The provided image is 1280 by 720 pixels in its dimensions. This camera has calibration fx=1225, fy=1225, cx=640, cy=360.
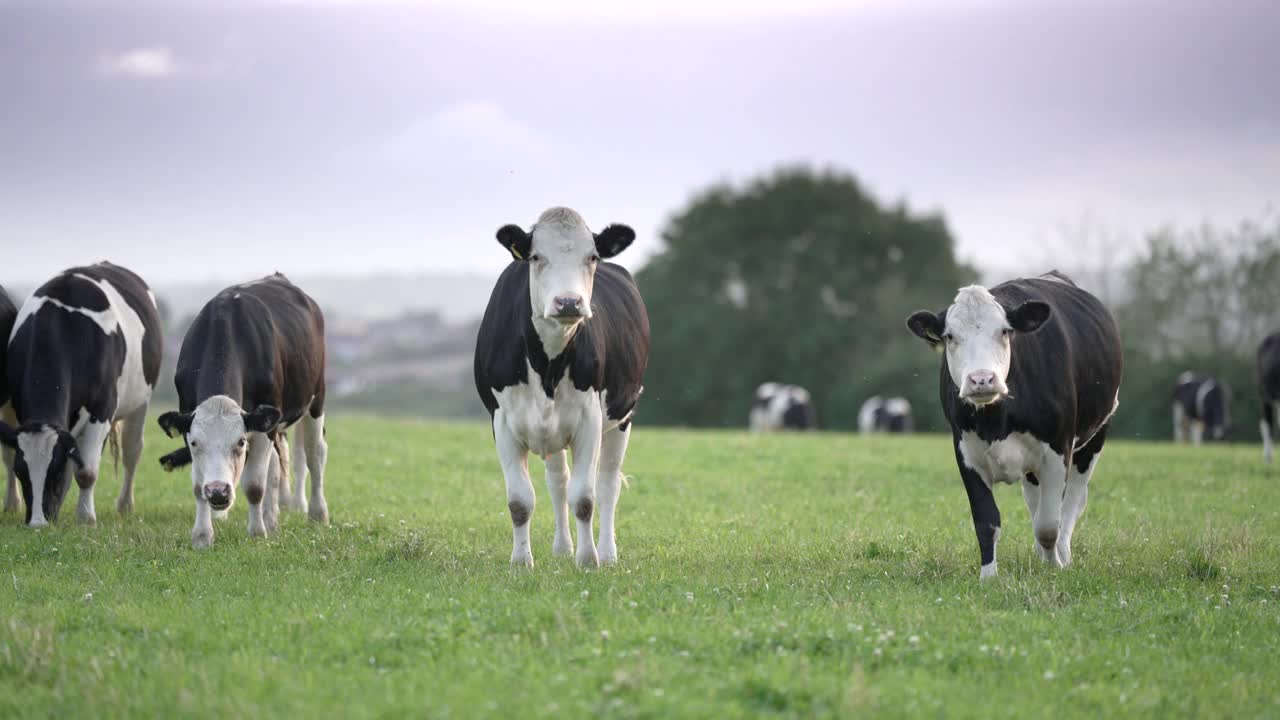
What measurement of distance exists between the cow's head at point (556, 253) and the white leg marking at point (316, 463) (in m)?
5.23

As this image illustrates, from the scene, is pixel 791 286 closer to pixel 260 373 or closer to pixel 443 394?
pixel 443 394

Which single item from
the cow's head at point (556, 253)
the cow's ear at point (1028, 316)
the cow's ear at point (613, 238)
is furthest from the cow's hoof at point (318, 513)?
the cow's ear at point (1028, 316)

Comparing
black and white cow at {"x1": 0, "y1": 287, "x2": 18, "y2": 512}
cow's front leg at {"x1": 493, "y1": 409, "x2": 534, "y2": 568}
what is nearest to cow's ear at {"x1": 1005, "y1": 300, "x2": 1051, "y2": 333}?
cow's front leg at {"x1": 493, "y1": 409, "x2": 534, "y2": 568}

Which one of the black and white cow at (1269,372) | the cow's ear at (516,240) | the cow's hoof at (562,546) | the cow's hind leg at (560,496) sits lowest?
the cow's hoof at (562,546)

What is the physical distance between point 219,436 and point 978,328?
22.0 ft

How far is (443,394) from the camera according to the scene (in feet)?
270

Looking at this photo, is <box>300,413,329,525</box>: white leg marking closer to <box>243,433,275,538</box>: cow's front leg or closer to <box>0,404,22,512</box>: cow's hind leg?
<box>243,433,275,538</box>: cow's front leg

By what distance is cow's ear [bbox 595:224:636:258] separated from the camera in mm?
10094

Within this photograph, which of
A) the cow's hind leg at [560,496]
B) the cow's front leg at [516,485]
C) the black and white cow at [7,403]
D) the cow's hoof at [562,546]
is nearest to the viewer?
the cow's front leg at [516,485]

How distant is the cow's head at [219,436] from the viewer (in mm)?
10984

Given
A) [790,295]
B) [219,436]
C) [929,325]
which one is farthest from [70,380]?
[790,295]

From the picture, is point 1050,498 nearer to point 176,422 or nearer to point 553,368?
point 553,368

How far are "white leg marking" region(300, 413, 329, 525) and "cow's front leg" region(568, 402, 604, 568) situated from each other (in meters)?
4.53

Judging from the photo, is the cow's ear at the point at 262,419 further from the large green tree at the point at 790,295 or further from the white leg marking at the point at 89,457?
the large green tree at the point at 790,295
